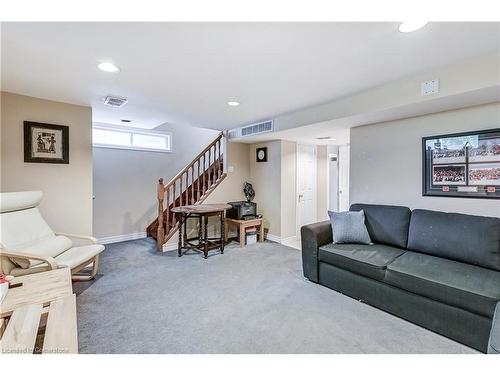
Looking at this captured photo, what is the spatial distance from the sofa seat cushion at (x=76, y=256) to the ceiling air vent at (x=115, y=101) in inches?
70.0

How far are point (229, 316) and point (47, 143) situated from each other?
10.0ft

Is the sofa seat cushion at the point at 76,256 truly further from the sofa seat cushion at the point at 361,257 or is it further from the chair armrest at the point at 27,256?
the sofa seat cushion at the point at 361,257

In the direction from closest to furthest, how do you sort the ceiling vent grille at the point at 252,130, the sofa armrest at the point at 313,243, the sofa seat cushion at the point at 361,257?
1. the sofa seat cushion at the point at 361,257
2. the sofa armrest at the point at 313,243
3. the ceiling vent grille at the point at 252,130

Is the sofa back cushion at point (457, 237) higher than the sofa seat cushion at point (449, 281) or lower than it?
higher

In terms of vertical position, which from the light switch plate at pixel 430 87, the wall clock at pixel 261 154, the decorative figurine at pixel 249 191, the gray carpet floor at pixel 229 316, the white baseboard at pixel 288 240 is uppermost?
the light switch plate at pixel 430 87

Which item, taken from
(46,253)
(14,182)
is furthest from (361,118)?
(14,182)

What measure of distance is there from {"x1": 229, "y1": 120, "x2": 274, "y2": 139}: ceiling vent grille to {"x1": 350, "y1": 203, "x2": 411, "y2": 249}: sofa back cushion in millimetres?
1961

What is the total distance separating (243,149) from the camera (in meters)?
A: 5.30

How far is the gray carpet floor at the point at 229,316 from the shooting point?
6.05 feet

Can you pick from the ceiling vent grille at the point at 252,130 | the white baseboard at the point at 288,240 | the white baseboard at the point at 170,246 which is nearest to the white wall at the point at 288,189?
the white baseboard at the point at 288,240

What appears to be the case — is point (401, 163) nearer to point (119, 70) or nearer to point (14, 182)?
point (119, 70)

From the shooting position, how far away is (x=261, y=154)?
5098mm

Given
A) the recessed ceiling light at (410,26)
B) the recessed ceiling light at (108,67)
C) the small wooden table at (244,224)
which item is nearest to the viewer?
the recessed ceiling light at (410,26)

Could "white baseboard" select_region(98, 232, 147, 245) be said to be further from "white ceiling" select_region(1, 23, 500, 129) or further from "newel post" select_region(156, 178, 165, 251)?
"white ceiling" select_region(1, 23, 500, 129)
